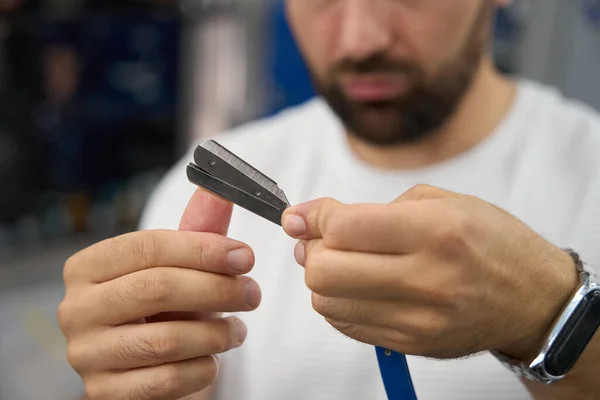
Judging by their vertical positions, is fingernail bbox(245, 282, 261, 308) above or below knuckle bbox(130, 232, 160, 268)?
below

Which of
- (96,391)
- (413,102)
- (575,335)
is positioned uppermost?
(413,102)

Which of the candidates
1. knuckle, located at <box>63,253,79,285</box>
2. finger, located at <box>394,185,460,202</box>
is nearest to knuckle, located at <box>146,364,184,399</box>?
knuckle, located at <box>63,253,79,285</box>

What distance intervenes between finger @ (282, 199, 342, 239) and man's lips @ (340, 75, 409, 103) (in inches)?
13.5

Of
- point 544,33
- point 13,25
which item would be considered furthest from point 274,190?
point 544,33

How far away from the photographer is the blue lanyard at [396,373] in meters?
0.41

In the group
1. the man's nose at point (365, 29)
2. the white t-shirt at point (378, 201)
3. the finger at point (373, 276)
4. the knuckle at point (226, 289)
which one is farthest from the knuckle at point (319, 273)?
the man's nose at point (365, 29)

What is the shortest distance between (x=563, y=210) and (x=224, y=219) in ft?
1.30

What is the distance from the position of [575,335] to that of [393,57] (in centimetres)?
36

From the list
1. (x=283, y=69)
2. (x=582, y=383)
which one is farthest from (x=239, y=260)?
(x=283, y=69)

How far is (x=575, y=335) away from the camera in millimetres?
404

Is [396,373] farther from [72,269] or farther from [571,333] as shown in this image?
[72,269]

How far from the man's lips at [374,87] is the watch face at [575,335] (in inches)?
13.9

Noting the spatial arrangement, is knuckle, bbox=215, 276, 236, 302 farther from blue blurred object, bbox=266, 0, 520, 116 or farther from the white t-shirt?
blue blurred object, bbox=266, 0, 520, 116

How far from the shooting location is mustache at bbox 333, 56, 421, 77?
657 mm
